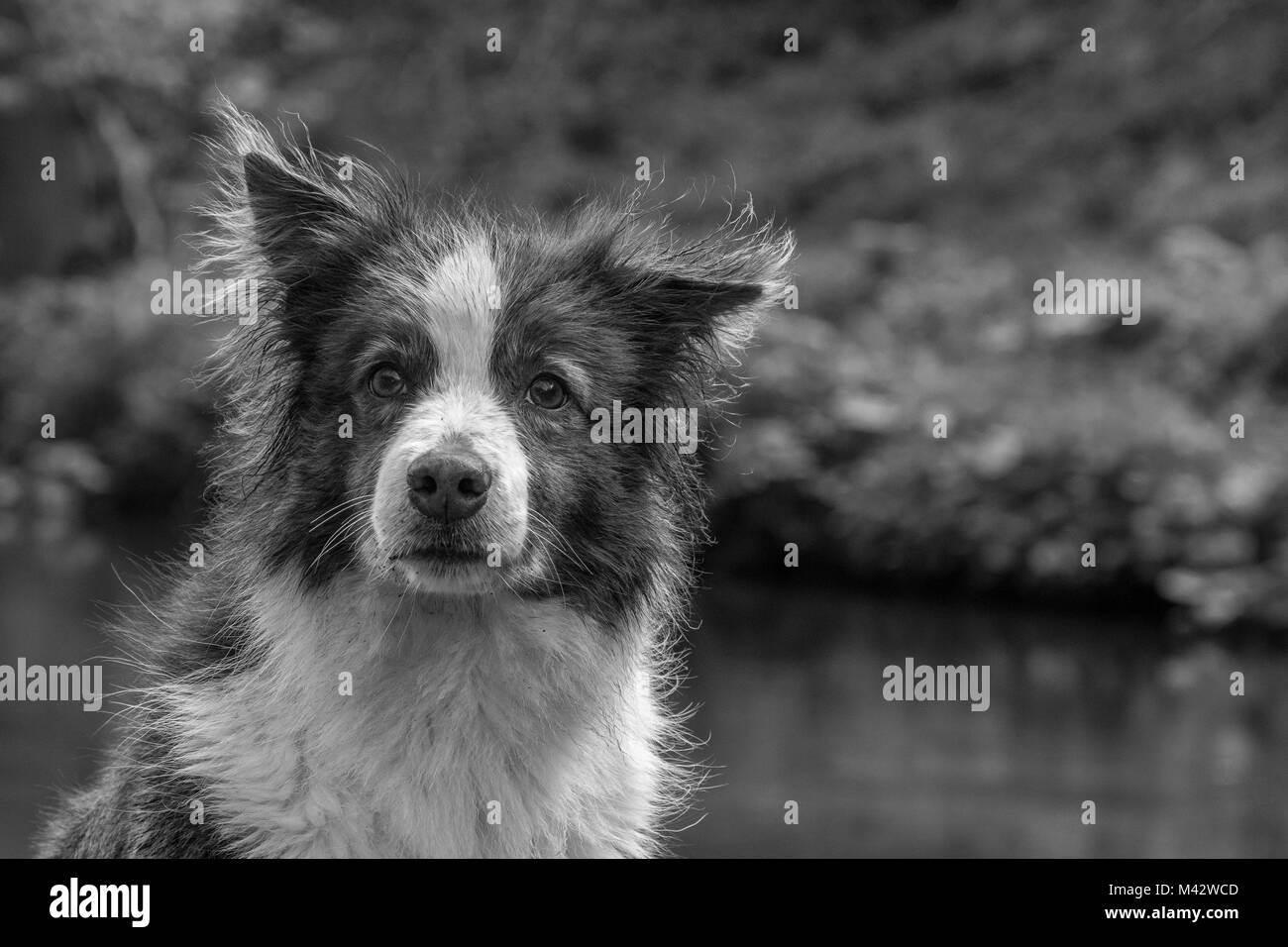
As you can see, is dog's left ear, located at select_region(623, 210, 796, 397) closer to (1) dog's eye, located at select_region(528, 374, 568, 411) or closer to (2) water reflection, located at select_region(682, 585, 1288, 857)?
(1) dog's eye, located at select_region(528, 374, 568, 411)

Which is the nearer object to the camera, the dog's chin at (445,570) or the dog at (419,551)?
the dog's chin at (445,570)

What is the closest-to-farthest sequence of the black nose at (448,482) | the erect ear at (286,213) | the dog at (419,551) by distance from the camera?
the black nose at (448,482) < the dog at (419,551) < the erect ear at (286,213)

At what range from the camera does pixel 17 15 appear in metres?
22.1

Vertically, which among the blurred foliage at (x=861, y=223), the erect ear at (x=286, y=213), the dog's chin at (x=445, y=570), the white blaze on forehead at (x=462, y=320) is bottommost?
the dog's chin at (x=445, y=570)

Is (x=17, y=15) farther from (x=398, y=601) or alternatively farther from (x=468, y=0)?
(x=398, y=601)

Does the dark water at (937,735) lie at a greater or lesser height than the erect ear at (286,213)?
lesser

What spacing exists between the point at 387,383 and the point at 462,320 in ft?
0.92

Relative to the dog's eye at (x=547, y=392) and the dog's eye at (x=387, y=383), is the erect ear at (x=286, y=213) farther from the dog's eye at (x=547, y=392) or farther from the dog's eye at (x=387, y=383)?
the dog's eye at (x=547, y=392)

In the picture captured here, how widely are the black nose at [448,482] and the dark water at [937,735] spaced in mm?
4159

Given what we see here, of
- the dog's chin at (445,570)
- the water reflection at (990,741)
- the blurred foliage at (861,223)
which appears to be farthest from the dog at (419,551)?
the blurred foliage at (861,223)

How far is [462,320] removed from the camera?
15.3 feet

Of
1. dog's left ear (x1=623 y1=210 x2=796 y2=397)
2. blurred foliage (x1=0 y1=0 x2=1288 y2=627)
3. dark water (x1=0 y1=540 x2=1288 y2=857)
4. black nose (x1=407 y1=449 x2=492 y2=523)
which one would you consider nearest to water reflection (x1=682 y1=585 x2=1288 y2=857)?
dark water (x1=0 y1=540 x2=1288 y2=857)

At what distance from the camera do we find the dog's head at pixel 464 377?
177 inches

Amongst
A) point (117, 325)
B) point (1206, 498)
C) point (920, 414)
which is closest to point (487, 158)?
point (117, 325)
